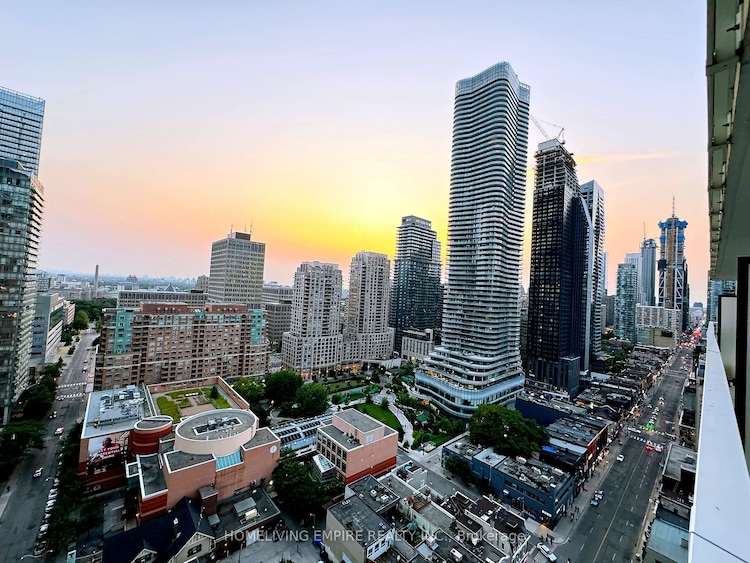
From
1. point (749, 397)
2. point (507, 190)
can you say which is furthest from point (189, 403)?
point (507, 190)

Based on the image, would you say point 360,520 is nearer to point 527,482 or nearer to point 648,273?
point 527,482

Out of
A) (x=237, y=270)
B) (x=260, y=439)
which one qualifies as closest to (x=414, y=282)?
(x=237, y=270)

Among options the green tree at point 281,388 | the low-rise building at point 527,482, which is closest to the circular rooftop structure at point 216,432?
the green tree at point 281,388

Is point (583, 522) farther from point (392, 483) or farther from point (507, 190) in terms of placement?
point (507, 190)

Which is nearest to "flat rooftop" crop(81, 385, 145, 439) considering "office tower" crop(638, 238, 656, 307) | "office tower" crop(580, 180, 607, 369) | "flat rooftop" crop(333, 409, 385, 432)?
"flat rooftop" crop(333, 409, 385, 432)

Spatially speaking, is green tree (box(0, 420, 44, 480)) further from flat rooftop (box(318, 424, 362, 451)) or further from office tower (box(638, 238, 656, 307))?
office tower (box(638, 238, 656, 307))

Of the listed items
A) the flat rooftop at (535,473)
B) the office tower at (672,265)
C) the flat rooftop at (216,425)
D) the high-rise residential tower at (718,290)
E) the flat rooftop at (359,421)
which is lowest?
the flat rooftop at (535,473)

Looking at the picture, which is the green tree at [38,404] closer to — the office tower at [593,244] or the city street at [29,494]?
the city street at [29,494]
